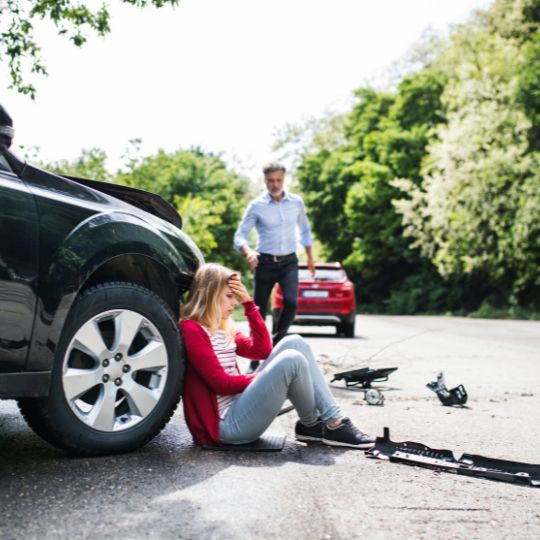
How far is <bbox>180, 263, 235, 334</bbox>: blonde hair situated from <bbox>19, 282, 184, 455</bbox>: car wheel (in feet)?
0.76

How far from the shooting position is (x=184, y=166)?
4356 centimetres

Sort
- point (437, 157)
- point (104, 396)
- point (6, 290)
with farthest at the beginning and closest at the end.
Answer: point (437, 157) < point (104, 396) < point (6, 290)

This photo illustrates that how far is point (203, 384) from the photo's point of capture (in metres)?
4.43

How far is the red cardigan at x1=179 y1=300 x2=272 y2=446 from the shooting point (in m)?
4.33

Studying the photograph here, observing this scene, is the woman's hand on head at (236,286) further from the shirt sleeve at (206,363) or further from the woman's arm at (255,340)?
the shirt sleeve at (206,363)

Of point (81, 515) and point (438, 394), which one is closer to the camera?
point (81, 515)

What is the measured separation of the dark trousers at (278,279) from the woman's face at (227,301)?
11.5ft

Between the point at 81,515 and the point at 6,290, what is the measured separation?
1.05 metres

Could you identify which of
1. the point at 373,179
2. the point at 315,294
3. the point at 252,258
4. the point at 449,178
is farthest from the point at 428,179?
the point at 252,258

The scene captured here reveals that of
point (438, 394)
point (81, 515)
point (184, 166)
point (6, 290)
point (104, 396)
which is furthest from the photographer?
point (184, 166)

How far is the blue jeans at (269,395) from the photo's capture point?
4.33 m

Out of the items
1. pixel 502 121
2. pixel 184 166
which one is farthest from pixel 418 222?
pixel 184 166

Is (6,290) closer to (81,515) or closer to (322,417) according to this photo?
(81,515)

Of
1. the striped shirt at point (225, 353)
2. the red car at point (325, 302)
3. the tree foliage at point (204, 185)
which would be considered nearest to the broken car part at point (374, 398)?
the striped shirt at point (225, 353)
